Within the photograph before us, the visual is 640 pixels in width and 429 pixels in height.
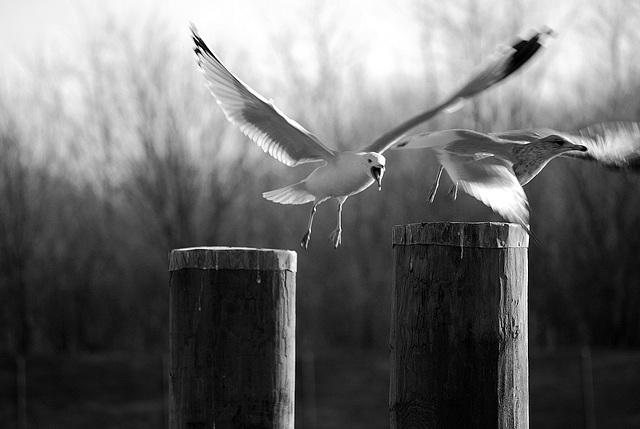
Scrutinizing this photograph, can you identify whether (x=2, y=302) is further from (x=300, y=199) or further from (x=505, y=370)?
(x=505, y=370)

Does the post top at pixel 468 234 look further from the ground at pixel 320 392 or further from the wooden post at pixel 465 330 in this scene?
the ground at pixel 320 392

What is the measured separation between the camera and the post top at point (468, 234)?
235cm

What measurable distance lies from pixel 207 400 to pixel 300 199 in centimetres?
255

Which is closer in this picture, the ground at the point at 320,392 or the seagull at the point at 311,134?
the seagull at the point at 311,134

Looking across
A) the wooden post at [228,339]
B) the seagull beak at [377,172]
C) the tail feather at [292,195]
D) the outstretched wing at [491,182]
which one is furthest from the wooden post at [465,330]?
the tail feather at [292,195]

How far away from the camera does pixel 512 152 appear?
4.13 metres

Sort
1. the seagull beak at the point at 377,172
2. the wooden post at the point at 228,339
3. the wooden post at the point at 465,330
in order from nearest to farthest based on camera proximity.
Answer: the wooden post at the point at 465,330
the wooden post at the point at 228,339
the seagull beak at the point at 377,172

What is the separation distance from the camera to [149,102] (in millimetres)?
15438

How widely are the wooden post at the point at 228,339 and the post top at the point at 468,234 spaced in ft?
1.49

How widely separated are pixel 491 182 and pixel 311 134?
120 cm

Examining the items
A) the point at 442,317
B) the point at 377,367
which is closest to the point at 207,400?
the point at 442,317

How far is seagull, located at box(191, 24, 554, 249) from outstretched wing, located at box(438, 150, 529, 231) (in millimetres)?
327

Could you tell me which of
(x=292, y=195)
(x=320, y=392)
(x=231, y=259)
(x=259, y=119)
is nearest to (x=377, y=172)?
(x=292, y=195)

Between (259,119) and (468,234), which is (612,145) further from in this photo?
(468,234)
